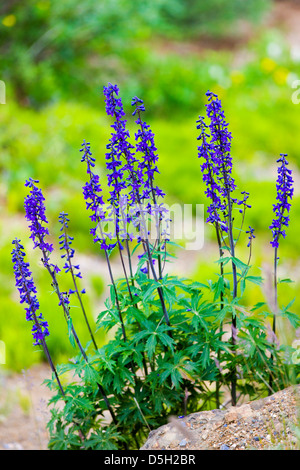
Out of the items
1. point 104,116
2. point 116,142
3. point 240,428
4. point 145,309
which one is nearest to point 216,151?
point 116,142

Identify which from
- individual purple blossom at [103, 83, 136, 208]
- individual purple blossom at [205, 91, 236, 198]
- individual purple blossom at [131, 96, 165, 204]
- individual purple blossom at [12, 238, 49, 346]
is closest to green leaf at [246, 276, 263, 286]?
individual purple blossom at [205, 91, 236, 198]

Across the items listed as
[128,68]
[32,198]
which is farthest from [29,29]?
[32,198]

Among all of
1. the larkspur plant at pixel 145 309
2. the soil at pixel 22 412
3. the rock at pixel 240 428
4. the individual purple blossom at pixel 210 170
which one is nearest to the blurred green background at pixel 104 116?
the soil at pixel 22 412

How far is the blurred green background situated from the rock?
7.55 ft

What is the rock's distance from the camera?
8.11 ft

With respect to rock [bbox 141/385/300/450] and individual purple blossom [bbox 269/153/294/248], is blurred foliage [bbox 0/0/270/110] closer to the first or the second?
individual purple blossom [bbox 269/153/294/248]

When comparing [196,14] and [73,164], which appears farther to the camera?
[196,14]

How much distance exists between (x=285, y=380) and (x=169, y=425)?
2.28ft

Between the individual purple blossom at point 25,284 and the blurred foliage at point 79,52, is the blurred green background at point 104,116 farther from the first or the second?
the individual purple blossom at point 25,284

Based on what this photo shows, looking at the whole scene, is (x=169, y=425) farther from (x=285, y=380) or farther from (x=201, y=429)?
(x=285, y=380)

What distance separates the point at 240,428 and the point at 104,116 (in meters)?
7.78

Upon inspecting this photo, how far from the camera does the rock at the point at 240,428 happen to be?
97.3 inches

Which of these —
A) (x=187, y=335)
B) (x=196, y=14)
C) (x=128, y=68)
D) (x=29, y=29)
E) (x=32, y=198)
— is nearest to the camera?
(x=32, y=198)

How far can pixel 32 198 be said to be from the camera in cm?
250
